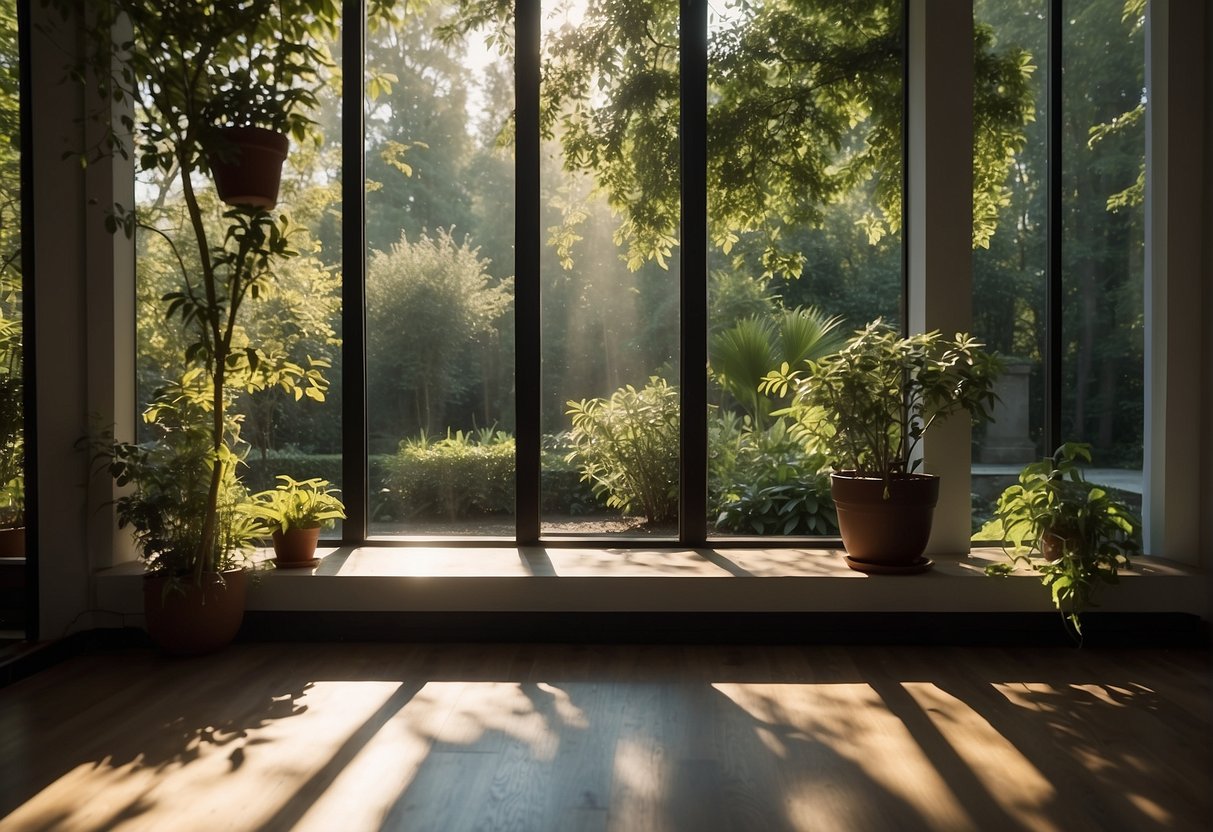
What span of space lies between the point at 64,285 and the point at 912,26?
3759 millimetres

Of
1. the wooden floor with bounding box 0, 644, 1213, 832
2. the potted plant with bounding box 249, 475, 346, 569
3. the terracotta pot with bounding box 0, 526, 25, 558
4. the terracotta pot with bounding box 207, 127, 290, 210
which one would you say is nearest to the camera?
the wooden floor with bounding box 0, 644, 1213, 832

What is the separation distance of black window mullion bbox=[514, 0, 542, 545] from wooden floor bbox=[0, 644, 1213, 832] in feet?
2.82

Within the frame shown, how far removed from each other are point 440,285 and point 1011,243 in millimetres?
2639

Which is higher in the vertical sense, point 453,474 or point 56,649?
point 453,474

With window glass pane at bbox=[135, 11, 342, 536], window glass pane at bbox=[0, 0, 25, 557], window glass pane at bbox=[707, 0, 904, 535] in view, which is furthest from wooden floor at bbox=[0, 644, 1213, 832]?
window glass pane at bbox=[707, 0, 904, 535]

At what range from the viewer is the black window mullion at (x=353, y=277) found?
3986mm

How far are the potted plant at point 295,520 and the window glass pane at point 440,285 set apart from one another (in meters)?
0.39

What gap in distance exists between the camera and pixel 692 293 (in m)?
4.05

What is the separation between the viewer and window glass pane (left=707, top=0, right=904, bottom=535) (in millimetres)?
4039

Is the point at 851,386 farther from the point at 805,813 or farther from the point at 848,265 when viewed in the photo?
the point at 805,813

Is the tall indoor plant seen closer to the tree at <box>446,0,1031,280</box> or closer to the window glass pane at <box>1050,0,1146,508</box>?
the tree at <box>446,0,1031,280</box>

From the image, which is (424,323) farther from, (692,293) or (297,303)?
(692,293)

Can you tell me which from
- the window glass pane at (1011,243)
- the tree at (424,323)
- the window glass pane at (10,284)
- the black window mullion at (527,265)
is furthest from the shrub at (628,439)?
the window glass pane at (10,284)

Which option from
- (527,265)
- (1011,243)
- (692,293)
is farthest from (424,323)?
(1011,243)
